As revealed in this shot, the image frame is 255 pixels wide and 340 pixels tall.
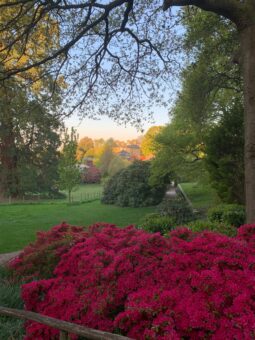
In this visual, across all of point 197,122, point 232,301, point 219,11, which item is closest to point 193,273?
point 232,301

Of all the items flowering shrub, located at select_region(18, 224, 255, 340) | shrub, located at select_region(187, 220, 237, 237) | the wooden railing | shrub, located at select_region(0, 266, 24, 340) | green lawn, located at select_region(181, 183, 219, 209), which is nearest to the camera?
the wooden railing

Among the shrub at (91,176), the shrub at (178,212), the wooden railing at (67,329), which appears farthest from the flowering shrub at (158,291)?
the shrub at (91,176)

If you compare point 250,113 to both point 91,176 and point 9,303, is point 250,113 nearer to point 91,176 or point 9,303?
point 9,303

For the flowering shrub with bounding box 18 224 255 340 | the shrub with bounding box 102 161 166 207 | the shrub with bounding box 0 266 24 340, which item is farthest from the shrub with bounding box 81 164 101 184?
the flowering shrub with bounding box 18 224 255 340

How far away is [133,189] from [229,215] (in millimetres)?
12673

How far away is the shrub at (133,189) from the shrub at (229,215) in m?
11.9

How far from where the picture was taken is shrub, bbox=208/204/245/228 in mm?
9547

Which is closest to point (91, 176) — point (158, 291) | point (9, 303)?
point (9, 303)

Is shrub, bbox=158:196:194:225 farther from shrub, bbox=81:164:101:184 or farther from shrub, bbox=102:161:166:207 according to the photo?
shrub, bbox=81:164:101:184

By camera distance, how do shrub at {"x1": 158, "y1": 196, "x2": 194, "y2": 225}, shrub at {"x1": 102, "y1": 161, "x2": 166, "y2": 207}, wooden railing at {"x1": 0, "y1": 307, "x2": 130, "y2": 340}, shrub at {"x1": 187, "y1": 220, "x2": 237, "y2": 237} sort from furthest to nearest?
shrub at {"x1": 102, "y1": 161, "x2": 166, "y2": 207} → shrub at {"x1": 158, "y1": 196, "x2": 194, "y2": 225} → shrub at {"x1": 187, "y1": 220, "x2": 237, "y2": 237} → wooden railing at {"x1": 0, "y1": 307, "x2": 130, "y2": 340}

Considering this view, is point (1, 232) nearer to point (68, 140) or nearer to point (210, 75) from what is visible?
point (210, 75)

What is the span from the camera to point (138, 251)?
3570 mm

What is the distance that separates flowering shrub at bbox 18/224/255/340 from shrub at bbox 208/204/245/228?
5441 millimetres

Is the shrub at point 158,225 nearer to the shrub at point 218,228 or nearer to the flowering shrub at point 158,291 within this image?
the shrub at point 218,228
